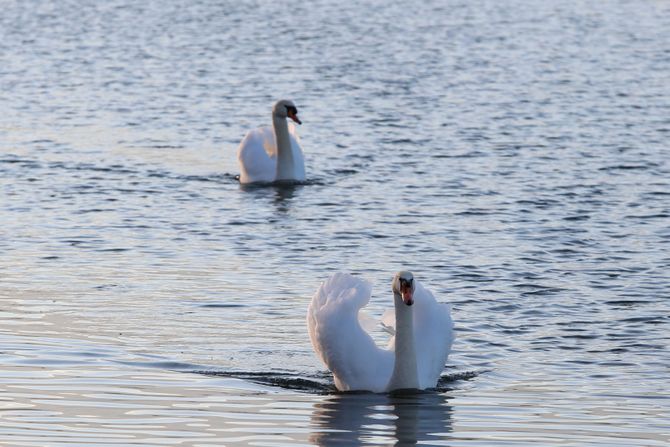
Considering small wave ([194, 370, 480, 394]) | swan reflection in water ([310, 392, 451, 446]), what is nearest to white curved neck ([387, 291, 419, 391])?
swan reflection in water ([310, 392, 451, 446])

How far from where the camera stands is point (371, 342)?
14188 millimetres

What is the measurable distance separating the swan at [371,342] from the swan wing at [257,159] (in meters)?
11.6

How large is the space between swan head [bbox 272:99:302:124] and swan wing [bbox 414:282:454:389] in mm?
12090

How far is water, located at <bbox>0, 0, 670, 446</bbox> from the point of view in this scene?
43.0 feet

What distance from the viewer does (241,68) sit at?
39125mm

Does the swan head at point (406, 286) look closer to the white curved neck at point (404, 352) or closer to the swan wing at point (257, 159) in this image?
the white curved neck at point (404, 352)

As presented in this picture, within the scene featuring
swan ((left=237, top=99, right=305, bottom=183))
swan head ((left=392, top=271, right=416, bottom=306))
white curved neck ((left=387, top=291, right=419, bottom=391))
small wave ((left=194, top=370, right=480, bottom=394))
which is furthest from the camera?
swan ((left=237, top=99, right=305, bottom=183))

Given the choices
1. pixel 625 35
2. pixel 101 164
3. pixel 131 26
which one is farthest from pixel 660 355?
pixel 131 26

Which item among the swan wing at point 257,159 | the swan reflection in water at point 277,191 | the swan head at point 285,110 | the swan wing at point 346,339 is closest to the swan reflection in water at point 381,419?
the swan wing at point 346,339

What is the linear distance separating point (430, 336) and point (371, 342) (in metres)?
0.50

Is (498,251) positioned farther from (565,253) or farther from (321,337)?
(321,337)

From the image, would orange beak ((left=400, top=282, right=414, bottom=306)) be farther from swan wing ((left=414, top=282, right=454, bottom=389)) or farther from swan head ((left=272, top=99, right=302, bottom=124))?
swan head ((left=272, top=99, right=302, bottom=124))

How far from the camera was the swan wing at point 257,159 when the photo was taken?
84.6 ft

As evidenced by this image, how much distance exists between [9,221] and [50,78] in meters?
16.3
